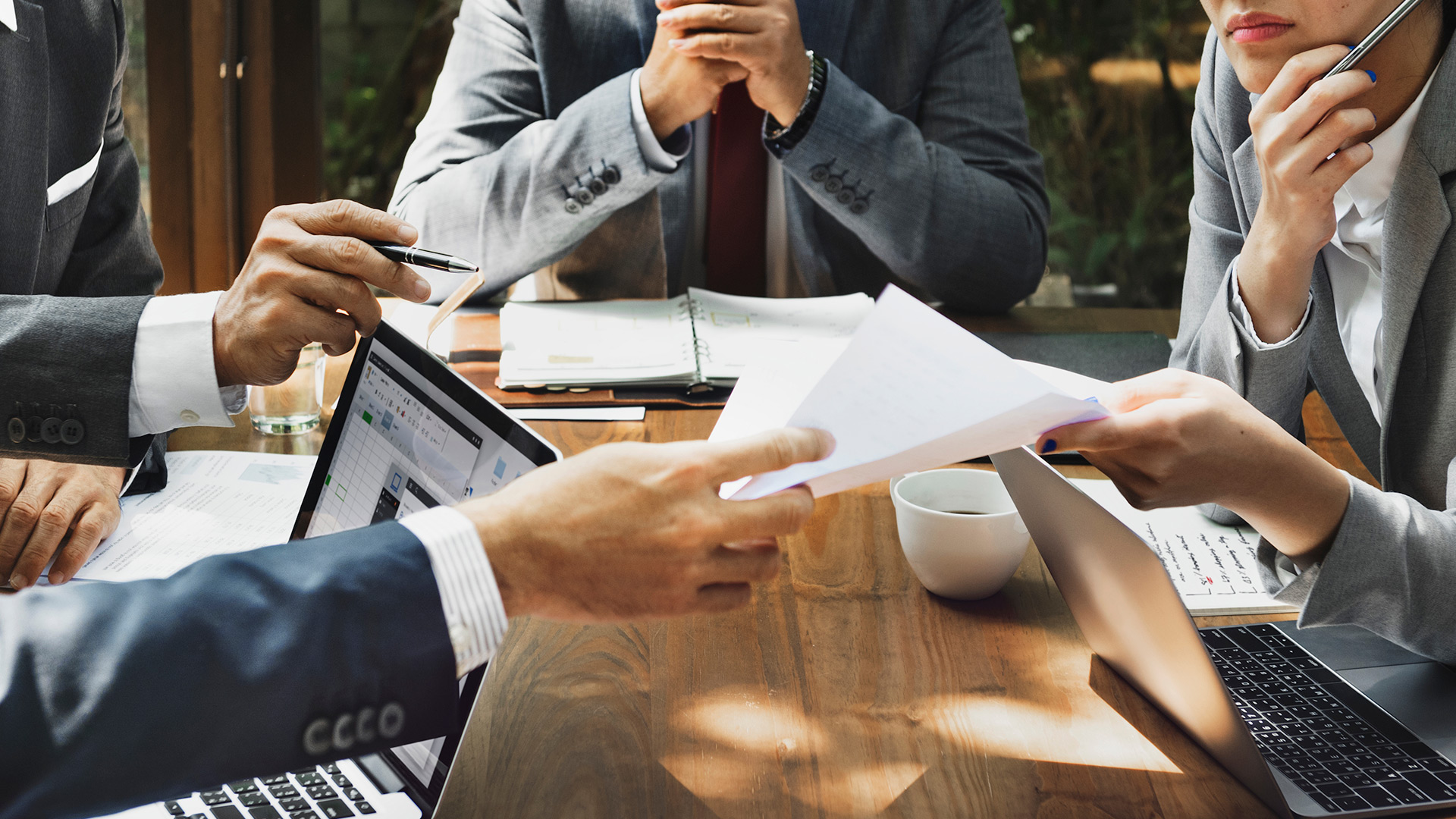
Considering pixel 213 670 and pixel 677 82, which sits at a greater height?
pixel 677 82

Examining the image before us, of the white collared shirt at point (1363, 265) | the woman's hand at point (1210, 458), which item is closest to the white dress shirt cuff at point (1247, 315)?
the white collared shirt at point (1363, 265)

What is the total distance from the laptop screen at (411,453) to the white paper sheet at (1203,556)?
1.60ft

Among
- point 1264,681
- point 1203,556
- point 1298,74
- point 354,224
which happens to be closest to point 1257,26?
point 1298,74

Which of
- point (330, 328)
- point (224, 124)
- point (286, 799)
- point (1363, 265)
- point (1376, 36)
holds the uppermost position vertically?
point (1376, 36)

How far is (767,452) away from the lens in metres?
0.65

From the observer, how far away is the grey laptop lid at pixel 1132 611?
688 millimetres

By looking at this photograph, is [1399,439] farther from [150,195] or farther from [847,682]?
[150,195]

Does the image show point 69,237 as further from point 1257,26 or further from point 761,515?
point 1257,26

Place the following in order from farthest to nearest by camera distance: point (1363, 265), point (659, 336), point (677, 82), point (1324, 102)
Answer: point (677, 82) < point (659, 336) < point (1363, 265) < point (1324, 102)

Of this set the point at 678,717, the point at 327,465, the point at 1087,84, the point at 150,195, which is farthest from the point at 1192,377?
the point at 1087,84

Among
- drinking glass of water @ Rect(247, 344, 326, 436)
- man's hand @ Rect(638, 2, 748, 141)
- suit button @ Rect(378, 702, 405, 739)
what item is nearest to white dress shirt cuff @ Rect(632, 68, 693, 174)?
man's hand @ Rect(638, 2, 748, 141)

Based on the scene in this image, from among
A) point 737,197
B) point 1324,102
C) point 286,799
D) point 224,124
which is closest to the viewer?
point 286,799

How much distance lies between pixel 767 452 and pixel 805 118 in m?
1.14

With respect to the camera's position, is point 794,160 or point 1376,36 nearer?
point 1376,36
